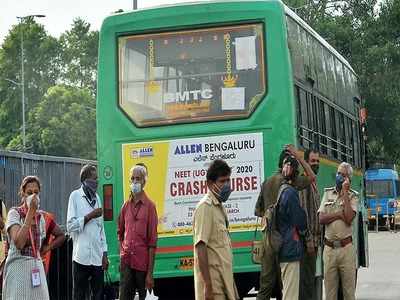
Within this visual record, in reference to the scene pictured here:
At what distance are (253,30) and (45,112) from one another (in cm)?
9023

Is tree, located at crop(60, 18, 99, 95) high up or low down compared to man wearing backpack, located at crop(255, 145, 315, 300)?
up

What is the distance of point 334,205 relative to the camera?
1353cm

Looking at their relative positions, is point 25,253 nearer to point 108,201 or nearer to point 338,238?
point 108,201

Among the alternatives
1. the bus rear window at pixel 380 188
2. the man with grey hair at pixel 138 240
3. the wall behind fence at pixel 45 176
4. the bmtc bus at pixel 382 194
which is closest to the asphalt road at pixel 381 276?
the wall behind fence at pixel 45 176

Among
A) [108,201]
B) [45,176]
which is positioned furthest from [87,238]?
[45,176]

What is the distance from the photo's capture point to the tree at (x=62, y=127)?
321 ft

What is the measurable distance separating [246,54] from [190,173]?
158 centimetres

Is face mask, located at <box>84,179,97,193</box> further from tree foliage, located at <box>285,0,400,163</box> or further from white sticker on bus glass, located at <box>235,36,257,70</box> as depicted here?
tree foliage, located at <box>285,0,400,163</box>

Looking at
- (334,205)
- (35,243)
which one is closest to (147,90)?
(334,205)

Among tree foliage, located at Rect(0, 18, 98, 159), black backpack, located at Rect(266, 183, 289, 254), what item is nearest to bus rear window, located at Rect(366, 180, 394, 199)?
tree foliage, located at Rect(0, 18, 98, 159)

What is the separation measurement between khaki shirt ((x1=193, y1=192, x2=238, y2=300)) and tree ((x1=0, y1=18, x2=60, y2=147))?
9741cm

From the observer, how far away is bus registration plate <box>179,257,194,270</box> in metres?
13.7

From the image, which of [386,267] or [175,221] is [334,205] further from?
[386,267]

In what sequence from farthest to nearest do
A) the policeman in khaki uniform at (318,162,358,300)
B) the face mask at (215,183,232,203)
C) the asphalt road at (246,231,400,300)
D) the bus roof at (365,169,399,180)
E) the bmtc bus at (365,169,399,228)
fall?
the bus roof at (365,169,399,180) < the bmtc bus at (365,169,399,228) < the asphalt road at (246,231,400,300) < the policeman in khaki uniform at (318,162,358,300) < the face mask at (215,183,232,203)
